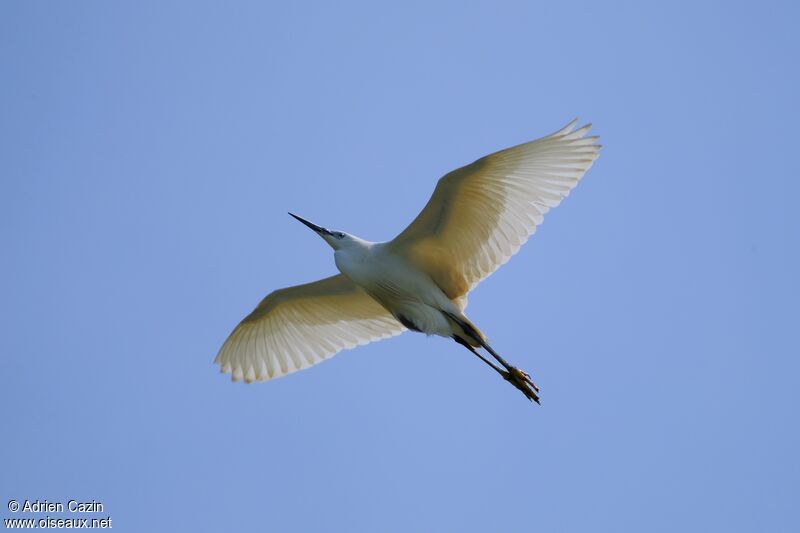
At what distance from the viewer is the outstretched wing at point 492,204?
10766 millimetres

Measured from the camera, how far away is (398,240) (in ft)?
36.9

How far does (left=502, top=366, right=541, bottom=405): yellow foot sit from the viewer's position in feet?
36.6

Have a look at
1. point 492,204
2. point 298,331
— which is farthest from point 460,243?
point 298,331

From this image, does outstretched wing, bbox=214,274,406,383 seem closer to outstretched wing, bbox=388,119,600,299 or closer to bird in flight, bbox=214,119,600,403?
bird in flight, bbox=214,119,600,403

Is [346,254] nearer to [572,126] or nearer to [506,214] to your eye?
[506,214]

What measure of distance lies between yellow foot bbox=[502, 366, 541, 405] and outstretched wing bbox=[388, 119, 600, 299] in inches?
44.7

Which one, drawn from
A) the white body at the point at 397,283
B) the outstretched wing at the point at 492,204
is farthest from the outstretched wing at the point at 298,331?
the outstretched wing at the point at 492,204

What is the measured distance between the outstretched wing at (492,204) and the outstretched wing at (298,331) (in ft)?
5.01

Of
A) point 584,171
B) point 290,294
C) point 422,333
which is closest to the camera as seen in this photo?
point 584,171

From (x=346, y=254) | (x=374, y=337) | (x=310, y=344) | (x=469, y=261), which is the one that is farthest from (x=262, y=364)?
(x=469, y=261)

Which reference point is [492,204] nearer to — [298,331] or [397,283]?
[397,283]

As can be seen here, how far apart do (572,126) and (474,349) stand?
266 cm

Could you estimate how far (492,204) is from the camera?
1098 cm

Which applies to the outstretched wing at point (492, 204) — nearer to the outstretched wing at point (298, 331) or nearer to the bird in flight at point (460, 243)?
the bird in flight at point (460, 243)
